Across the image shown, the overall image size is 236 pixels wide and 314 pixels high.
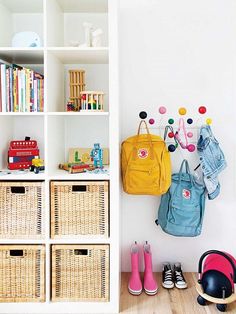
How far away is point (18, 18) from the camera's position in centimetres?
247

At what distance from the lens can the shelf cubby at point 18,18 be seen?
228 centimetres

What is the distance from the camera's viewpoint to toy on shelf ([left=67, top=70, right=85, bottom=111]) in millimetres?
2373

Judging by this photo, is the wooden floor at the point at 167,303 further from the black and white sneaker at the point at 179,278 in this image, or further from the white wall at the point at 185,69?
the white wall at the point at 185,69

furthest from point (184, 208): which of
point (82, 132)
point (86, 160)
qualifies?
point (82, 132)

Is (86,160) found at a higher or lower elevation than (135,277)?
higher

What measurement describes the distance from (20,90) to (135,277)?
139cm

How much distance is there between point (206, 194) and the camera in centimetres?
251

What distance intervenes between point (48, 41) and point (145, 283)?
1.62 m

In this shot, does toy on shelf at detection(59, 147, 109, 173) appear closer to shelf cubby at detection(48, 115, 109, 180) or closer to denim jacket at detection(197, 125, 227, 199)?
shelf cubby at detection(48, 115, 109, 180)

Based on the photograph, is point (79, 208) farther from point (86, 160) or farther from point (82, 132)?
point (82, 132)

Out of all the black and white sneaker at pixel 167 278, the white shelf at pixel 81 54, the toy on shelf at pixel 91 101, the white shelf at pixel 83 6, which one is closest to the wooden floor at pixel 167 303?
the black and white sneaker at pixel 167 278

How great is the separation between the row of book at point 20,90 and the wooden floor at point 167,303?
4.24ft

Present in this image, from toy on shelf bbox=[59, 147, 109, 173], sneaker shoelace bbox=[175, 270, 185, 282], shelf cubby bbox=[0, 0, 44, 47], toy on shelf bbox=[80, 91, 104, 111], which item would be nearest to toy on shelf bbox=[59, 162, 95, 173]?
toy on shelf bbox=[59, 147, 109, 173]

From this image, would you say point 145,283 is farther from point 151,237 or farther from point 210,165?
point 210,165
